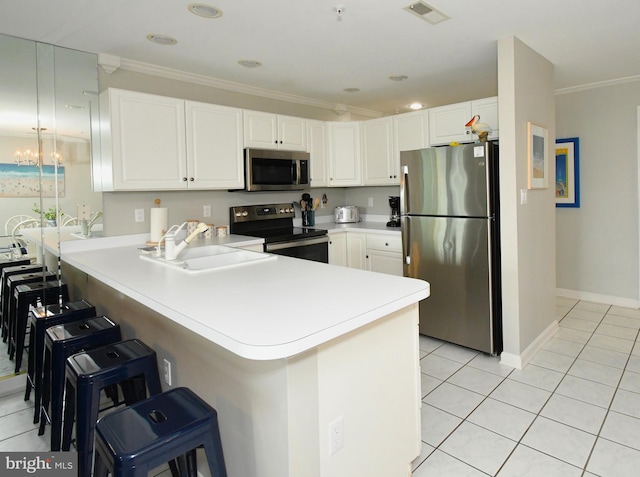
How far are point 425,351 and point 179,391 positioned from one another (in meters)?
2.30

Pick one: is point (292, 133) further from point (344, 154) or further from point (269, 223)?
point (269, 223)

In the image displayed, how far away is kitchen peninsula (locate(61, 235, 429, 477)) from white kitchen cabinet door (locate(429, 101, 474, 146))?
2231mm

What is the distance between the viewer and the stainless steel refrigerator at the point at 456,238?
2992mm

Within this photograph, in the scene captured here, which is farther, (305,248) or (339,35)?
(305,248)

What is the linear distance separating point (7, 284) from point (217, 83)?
2333mm

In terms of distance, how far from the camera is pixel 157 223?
304 cm

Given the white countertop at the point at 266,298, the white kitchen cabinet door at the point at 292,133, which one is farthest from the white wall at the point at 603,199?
the white countertop at the point at 266,298

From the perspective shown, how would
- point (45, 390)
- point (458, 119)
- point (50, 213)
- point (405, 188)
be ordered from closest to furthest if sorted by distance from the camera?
1. point (45, 390)
2. point (50, 213)
3. point (405, 188)
4. point (458, 119)

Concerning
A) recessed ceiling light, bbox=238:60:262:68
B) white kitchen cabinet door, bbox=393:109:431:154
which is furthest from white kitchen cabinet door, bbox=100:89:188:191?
white kitchen cabinet door, bbox=393:109:431:154

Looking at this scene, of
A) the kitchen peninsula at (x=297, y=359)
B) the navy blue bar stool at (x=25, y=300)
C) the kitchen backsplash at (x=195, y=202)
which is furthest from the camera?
the kitchen backsplash at (x=195, y=202)

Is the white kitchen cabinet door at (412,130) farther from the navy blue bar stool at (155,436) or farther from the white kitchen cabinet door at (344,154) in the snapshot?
the navy blue bar stool at (155,436)

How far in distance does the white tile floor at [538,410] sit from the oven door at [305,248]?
1.24 metres

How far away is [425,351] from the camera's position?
3281 millimetres

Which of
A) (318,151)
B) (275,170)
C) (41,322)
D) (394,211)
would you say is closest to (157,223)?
(41,322)
